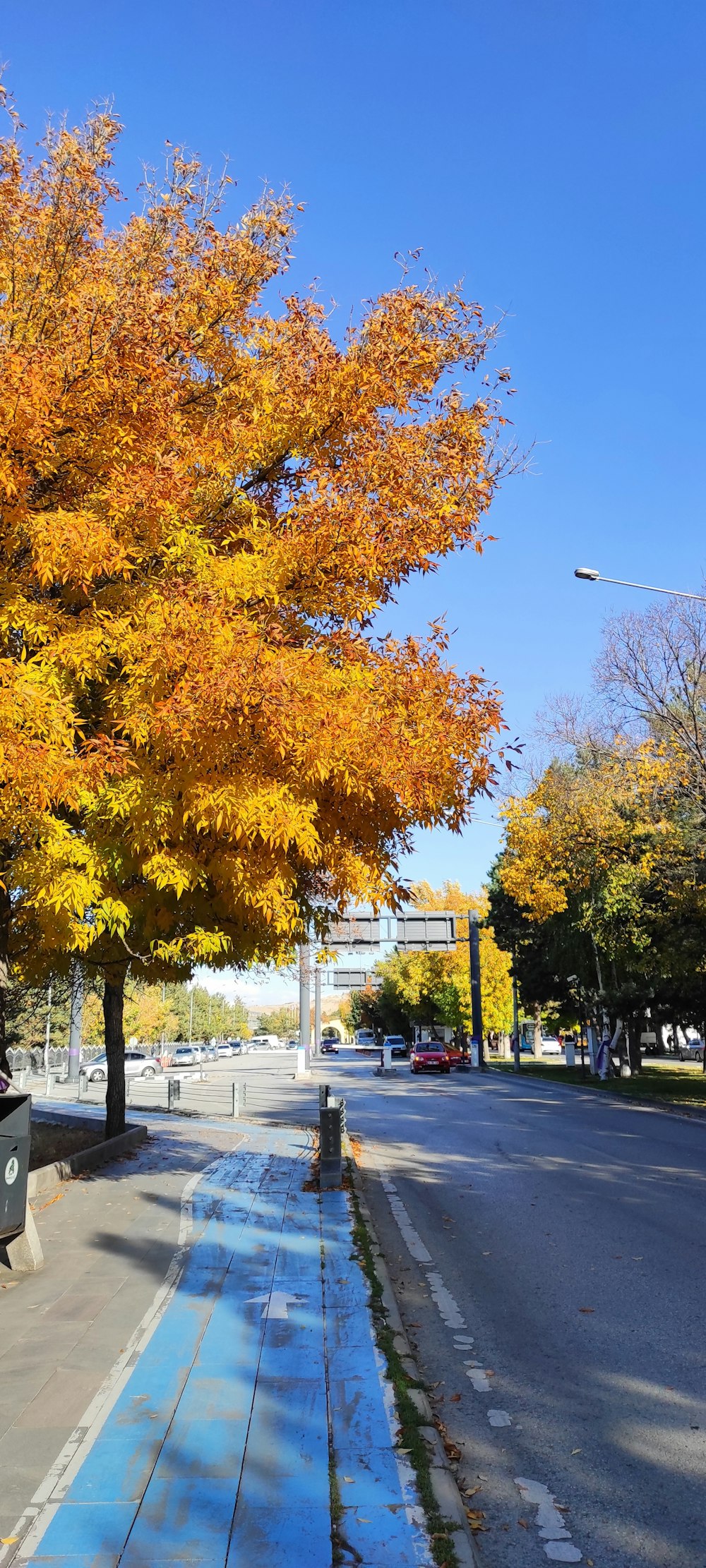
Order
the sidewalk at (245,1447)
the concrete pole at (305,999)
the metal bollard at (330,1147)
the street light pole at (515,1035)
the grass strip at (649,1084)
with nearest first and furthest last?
the sidewalk at (245,1447)
the metal bollard at (330,1147)
the grass strip at (649,1084)
the concrete pole at (305,999)
the street light pole at (515,1035)

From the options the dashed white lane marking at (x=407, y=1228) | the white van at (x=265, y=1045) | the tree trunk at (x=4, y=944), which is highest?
the tree trunk at (x=4, y=944)

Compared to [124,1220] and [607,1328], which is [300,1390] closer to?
[607,1328]

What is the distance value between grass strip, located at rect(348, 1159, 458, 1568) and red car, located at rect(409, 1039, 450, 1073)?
4342 cm

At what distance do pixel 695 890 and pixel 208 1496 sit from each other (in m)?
20.9

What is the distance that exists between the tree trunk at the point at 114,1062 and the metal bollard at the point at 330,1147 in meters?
5.74

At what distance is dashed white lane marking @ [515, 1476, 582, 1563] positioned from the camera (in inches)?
161

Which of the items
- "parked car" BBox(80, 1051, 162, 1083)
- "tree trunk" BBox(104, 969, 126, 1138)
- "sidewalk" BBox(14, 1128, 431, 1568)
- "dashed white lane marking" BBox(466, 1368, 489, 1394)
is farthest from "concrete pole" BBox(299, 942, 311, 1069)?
"dashed white lane marking" BBox(466, 1368, 489, 1394)

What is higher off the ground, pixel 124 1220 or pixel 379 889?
pixel 379 889

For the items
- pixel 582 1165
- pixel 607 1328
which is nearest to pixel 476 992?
pixel 582 1165

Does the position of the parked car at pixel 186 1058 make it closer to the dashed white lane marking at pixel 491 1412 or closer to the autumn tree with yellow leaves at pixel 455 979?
the autumn tree with yellow leaves at pixel 455 979

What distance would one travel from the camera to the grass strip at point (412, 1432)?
398cm

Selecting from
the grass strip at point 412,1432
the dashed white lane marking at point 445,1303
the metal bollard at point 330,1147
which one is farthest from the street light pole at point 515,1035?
the grass strip at point 412,1432

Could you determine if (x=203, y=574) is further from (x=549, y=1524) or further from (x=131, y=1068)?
(x=131, y=1068)

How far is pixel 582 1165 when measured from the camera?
1445 centimetres
